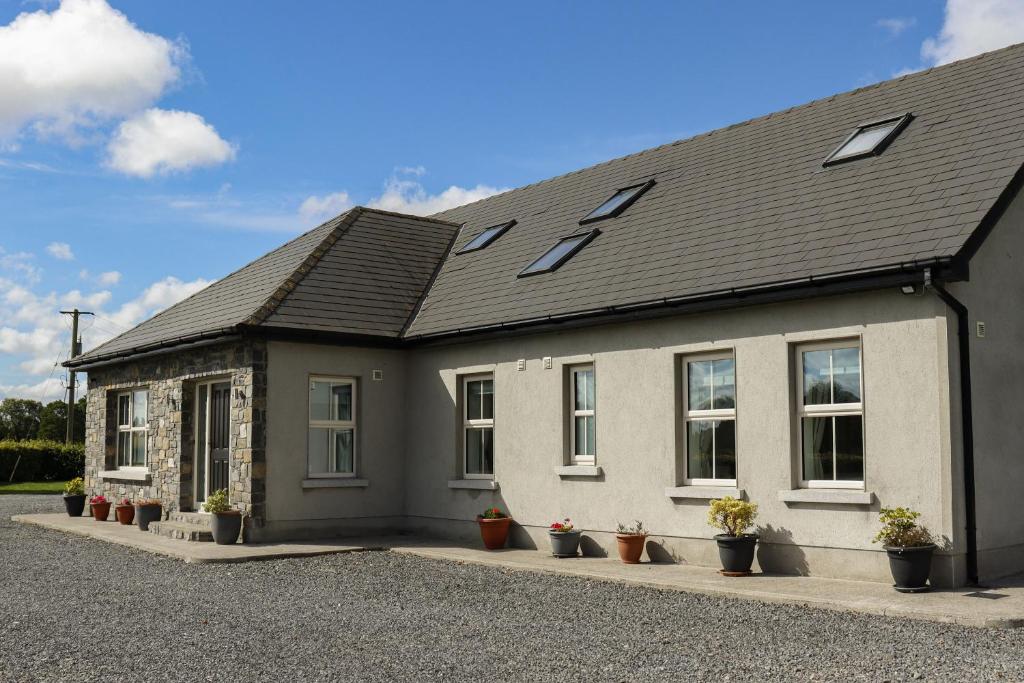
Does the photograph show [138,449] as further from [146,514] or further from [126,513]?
[146,514]

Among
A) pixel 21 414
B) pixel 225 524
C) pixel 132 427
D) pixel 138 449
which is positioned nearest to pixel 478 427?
pixel 225 524

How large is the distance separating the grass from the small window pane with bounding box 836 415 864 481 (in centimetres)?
2557

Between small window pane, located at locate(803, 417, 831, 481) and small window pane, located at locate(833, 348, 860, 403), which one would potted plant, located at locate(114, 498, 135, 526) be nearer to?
small window pane, located at locate(803, 417, 831, 481)

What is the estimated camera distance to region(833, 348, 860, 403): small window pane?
10570 mm

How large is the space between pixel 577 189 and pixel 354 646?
40.1 ft

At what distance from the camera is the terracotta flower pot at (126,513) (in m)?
17.8

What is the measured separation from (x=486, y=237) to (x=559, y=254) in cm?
349

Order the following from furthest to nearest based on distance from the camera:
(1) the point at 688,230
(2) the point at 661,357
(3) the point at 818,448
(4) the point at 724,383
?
1. (1) the point at 688,230
2. (2) the point at 661,357
3. (4) the point at 724,383
4. (3) the point at 818,448

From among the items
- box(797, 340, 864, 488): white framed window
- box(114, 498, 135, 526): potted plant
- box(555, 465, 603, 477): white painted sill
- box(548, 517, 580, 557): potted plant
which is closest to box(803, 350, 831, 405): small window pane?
box(797, 340, 864, 488): white framed window

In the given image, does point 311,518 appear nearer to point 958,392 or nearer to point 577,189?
point 577,189

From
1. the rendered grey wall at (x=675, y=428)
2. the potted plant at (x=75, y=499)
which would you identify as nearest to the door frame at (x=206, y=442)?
the rendered grey wall at (x=675, y=428)

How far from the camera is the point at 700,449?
1209cm

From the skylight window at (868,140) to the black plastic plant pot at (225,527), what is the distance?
31.6 feet

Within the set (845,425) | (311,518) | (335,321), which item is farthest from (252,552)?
(845,425)
